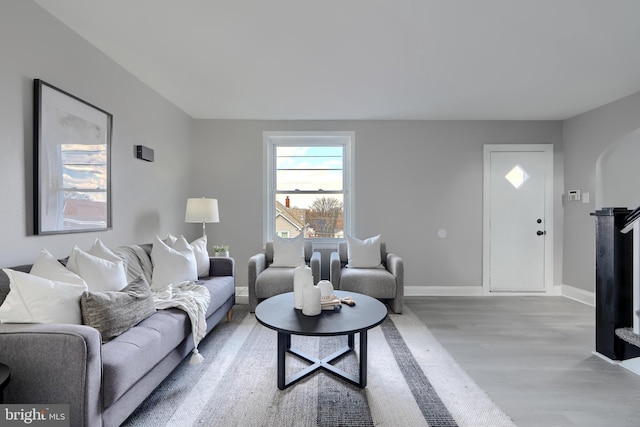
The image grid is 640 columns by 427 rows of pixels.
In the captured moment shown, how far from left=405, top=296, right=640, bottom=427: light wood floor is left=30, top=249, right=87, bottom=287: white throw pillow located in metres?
2.64

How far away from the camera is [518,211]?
176 inches

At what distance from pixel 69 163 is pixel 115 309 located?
4.14 ft

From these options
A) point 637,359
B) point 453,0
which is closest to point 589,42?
point 453,0

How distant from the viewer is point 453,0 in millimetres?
1926

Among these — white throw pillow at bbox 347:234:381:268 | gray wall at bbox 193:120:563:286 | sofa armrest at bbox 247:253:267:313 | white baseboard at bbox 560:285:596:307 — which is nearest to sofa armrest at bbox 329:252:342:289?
white throw pillow at bbox 347:234:381:268

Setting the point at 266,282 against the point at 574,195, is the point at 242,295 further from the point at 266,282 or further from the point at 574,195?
the point at 574,195

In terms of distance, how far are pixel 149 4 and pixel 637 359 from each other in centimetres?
427

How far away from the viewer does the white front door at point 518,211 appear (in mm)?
4469

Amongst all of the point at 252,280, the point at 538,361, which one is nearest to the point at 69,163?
the point at 252,280

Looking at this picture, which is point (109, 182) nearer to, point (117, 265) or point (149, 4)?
point (117, 265)

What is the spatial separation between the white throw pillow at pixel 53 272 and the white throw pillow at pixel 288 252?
234cm

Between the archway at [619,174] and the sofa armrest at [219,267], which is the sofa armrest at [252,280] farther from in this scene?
the archway at [619,174]

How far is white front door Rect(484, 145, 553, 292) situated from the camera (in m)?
4.47
